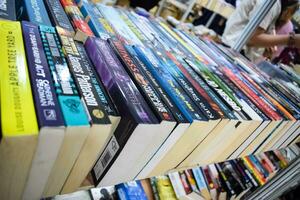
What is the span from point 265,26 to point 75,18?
1.08 m

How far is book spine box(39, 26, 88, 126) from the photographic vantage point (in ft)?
1.20

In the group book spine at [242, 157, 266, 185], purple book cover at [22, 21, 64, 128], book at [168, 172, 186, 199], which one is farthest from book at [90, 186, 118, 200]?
book spine at [242, 157, 266, 185]

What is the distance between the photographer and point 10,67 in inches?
15.5

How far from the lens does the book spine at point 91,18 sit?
671 mm

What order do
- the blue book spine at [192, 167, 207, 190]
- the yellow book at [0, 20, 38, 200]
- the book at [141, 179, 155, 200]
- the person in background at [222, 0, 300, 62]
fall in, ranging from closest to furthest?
the yellow book at [0, 20, 38, 200] < the book at [141, 179, 155, 200] < the blue book spine at [192, 167, 207, 190] < the person in background at [222, 0, 300, 62]

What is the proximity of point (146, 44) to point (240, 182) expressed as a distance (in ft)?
2.77

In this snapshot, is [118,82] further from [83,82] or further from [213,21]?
[213,21]

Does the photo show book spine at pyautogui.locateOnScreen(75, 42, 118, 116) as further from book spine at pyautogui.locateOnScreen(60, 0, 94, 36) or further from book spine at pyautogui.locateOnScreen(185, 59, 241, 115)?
book spine at pyautogui.locateOnScreen(185, 59, 241, 115)

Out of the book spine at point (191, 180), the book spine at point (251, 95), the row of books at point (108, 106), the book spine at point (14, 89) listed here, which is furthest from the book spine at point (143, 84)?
the book spine at point (191, 180)

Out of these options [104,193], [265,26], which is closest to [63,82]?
[104,193]

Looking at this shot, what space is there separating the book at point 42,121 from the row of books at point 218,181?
20.0 inches

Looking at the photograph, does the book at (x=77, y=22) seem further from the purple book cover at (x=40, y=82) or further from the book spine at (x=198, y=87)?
the book spine at (x=198, y=87)

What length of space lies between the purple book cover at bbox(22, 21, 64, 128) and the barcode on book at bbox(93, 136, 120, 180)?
13 cm

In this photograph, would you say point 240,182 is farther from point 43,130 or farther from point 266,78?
point 43,130
